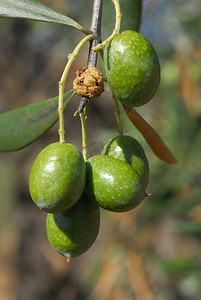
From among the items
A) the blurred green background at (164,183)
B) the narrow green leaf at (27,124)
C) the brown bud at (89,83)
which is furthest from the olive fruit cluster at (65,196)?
the blurred green background at (164,183)

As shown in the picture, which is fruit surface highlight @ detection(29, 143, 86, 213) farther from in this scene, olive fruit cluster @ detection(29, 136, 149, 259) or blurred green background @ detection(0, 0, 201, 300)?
blurred green background @ detection(0, 0, 201, 300)

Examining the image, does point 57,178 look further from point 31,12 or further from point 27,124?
point 31,12

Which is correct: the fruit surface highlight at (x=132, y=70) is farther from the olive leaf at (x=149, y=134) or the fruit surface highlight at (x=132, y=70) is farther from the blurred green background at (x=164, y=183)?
the blurred green background at (x=164, y=183)

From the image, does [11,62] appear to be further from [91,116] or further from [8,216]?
[8,216]

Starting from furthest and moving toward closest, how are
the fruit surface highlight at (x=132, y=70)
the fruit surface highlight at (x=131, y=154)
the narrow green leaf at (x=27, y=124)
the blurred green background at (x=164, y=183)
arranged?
1. the blurred green background at (x=164, y=183)
2. the narrow green leaf at (x=27, y=124)
3. the fruit surface highlight at (x=131, y=154)
4. the fruit surface highlight at (x=132, y=70)

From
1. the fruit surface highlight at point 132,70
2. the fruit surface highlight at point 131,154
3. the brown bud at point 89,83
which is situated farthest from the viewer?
the fruit surface highlight at point 131,154

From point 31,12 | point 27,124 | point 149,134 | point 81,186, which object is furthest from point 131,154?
point 31,12
